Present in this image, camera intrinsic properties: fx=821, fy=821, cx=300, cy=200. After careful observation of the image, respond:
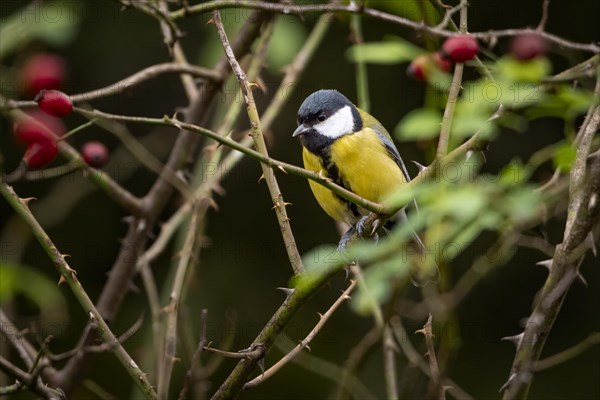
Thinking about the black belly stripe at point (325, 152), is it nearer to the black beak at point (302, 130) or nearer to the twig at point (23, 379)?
the black beak at point (302, 130)

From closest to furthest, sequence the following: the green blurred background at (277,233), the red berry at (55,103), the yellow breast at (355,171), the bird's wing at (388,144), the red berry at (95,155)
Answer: the red berry at (55,103) < the red berry at (95,155) < the yellow breast at (355,171) < the bird's wing at (388,144) < the green blurred background at (277,233)

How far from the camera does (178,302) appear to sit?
219cm

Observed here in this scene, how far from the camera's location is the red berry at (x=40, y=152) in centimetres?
185

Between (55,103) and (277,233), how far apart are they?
9.91 feet

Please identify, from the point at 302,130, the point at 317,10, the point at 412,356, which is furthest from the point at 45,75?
the point at 412,356

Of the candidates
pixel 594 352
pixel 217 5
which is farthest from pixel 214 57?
pixel 594 352

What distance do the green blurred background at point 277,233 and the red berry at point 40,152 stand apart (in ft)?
7.24

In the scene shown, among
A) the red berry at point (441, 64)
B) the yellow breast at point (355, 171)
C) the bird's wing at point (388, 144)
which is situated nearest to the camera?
the red berry at point (441, 64)

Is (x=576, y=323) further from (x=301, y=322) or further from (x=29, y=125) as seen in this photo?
(x=29, y=125)

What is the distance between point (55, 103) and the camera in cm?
178

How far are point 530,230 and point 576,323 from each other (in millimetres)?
2458

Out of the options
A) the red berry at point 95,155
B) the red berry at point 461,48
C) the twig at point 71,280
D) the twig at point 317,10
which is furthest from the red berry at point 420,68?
the twig at point 71,280

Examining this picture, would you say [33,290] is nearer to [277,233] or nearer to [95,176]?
[95,176]

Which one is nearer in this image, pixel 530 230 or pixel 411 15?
pixel 530 230
